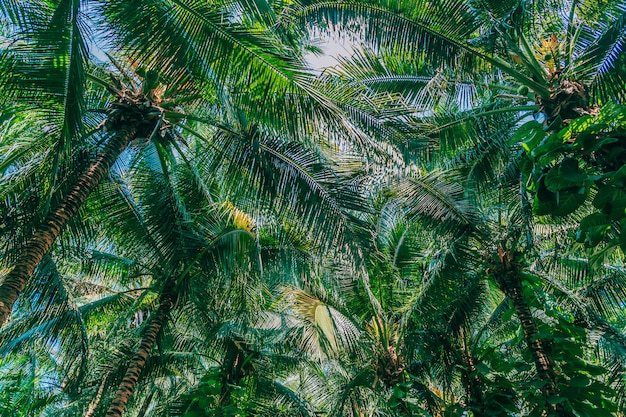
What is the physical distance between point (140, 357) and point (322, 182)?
336 cm

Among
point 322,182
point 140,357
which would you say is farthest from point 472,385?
point 140,357

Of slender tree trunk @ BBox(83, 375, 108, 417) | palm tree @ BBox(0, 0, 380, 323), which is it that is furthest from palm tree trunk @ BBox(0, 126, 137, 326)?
slender tree trunk @ BBox(83, 375, 108, 417)

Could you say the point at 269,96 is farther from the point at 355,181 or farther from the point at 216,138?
the point at 355,181

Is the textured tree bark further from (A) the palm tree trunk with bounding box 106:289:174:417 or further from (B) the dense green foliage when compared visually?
(A) the palm tree trunk with bounding box 106:289:174:417

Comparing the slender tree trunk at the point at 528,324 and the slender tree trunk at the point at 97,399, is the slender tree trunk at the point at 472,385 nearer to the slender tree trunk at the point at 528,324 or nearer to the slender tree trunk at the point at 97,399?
the slender tree trunk at the point at 528,324

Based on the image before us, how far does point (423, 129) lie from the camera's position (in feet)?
22.4

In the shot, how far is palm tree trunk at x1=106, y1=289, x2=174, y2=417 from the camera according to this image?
6.29 meters

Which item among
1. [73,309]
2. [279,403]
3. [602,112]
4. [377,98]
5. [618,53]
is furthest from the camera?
[279,403]

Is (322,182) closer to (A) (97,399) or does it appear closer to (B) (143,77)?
(B) (143,77)

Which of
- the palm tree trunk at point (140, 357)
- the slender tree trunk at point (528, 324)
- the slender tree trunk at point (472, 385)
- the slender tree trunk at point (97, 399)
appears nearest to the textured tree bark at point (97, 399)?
the slender tree trunk at point (97, 399)

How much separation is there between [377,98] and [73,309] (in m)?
5.13

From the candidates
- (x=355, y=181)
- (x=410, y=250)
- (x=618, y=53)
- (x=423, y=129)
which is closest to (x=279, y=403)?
(x=410, y=250)

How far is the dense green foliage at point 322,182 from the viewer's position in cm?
486

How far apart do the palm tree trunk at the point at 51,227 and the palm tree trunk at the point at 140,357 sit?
2387 millimetres
